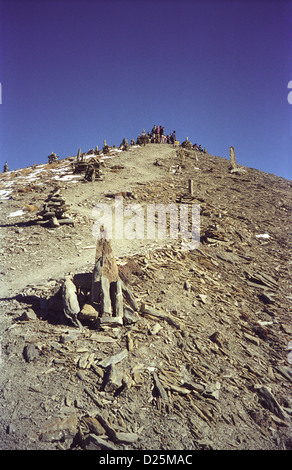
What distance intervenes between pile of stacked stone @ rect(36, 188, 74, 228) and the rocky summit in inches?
2.6

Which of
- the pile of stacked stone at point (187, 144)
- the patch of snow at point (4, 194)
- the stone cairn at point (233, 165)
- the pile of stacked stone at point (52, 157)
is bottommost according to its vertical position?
the patch of snow at point (4, 194)

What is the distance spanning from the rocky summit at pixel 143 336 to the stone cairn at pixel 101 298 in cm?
3

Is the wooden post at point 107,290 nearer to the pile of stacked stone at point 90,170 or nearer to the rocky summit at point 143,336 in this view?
the rocky summit at point 143,336

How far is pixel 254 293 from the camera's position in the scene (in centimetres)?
830

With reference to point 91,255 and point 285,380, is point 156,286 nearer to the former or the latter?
point 91,255

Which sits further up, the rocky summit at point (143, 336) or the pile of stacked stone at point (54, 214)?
the pile of stacked stone at point (54, 214)

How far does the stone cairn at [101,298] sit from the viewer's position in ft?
18.9

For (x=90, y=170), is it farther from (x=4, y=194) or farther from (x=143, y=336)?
(x=143, y=336)

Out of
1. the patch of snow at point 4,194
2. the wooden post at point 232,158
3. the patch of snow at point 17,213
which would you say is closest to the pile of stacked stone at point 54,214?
the patch of snow at point 17,213

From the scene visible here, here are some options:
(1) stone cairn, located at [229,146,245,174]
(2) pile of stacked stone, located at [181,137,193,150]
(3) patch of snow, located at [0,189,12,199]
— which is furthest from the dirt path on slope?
(2) pile of stacked stone, located at [181,137,193,150]

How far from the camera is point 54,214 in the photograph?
1217cm

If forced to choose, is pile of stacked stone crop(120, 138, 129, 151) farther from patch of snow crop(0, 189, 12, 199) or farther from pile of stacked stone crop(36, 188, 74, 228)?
pile of stacked stone crop(36, 188, 74, 228)

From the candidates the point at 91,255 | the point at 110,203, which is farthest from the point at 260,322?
the point at 110,203

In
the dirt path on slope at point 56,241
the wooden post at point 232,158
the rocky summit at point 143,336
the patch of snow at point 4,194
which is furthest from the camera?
the wooden post at point 232,158
